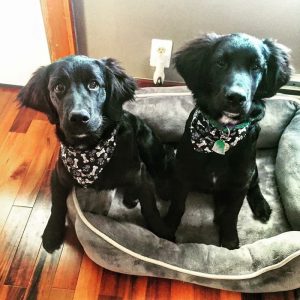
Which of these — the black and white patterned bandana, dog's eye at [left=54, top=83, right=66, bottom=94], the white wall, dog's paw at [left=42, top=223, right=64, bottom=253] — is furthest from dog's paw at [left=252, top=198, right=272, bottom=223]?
the white wall

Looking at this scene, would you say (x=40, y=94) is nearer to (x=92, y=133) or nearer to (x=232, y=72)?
(x=92, y=133)

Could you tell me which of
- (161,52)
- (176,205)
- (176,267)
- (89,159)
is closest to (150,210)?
(176,205)

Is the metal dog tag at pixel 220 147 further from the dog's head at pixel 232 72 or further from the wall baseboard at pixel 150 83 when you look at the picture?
the wall baseboard at pixel 150 83

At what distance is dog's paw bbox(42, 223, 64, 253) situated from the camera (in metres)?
1.63

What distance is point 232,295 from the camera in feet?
5.08

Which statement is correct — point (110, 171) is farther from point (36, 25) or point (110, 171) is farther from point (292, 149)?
point (36, 25)

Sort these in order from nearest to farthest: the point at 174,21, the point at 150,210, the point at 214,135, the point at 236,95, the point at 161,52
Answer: the point at 236,95
the point at 214,135
the point at 150,210
the point at 174,21
the point at 161,52

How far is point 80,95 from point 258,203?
0.93m

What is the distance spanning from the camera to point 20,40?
6.88 ft

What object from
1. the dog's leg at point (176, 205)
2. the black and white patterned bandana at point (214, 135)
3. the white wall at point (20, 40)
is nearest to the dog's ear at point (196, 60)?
the black and white patterned bandana at point (214, 135)

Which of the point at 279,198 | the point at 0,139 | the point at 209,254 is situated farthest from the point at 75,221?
the point at 279,198

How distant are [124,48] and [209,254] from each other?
3.90 ft

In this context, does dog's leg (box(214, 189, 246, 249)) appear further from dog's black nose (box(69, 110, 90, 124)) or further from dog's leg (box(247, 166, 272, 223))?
dog's black nose (box(69, 110, 90, 124))

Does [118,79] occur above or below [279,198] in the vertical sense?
above
